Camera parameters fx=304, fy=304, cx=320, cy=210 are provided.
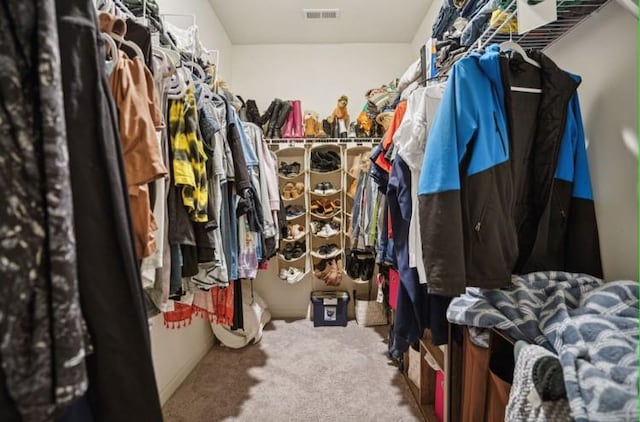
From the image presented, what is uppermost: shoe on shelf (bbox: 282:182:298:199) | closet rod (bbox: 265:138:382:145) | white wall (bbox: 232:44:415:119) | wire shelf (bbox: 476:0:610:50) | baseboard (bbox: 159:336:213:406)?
white wall (bbox: 232:44:415:119)

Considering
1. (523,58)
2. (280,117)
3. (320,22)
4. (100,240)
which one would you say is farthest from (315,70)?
(100,240)

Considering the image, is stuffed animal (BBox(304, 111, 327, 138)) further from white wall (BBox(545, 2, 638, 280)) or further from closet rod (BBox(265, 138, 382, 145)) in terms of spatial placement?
white wall (BBox(545, 2, 638, 280))

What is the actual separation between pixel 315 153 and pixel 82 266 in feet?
8.41

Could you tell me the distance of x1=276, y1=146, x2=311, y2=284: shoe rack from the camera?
2842 millimetres

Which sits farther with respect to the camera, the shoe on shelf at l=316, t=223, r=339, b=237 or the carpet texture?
the shoe on shelf at l=316, t=223, r=339, b=237

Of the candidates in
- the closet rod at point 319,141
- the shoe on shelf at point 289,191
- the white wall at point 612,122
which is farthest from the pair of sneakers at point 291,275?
the white wall at point 612,122

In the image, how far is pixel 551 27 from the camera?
1.10m

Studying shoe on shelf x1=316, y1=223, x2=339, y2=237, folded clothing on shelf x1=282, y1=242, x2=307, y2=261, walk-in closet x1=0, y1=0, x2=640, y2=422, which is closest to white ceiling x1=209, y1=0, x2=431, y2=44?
walk-in closet x1=0, y1=0, x2=640, y2=422

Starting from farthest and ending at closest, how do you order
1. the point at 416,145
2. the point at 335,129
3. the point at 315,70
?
1. the point at 315,70
2. the point at 335,129
3. the point at 416,145

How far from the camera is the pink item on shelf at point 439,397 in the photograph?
1469 mm

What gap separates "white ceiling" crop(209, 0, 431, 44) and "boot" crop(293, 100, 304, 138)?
0.67 metres

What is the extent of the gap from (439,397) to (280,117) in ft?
7.87

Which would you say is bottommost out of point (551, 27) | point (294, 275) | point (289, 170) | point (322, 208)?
point (294, 275)

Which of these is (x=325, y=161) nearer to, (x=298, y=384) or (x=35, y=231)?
(x=298, y=384)
